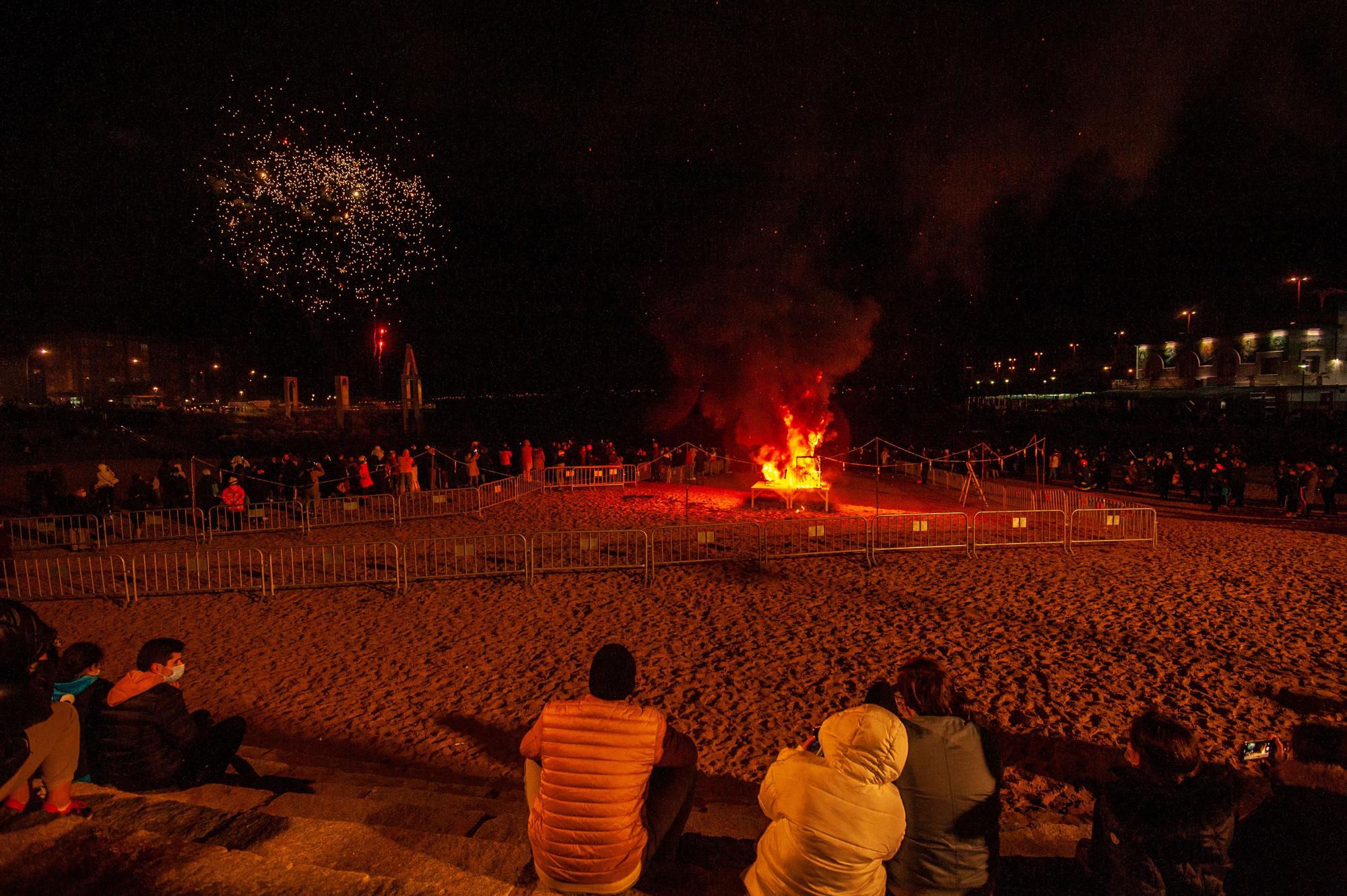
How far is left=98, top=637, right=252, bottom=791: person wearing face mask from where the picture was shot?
4211 mm

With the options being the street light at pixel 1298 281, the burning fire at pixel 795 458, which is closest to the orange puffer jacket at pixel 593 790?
the burning fire at pixel 795 458

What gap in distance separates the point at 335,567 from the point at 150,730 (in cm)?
800

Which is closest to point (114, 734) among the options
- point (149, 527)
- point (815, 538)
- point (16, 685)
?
point (16, 685)

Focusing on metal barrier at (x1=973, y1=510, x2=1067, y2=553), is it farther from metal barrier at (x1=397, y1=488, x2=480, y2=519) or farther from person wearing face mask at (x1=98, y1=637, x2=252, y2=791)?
person wearing face mask at (x1=98, y1=637, x2=252, y2=791)

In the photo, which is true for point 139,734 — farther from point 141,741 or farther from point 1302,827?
point 1302,827

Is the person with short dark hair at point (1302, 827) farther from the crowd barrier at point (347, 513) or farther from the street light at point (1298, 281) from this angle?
the street light at point (1298, 281)

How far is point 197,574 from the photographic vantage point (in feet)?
38.2

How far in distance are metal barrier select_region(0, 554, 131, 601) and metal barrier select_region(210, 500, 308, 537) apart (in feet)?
8.85

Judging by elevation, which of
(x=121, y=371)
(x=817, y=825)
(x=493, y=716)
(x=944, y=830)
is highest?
(x=121, y=371)

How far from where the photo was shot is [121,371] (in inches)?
3029

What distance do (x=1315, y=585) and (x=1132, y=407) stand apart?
5035cm

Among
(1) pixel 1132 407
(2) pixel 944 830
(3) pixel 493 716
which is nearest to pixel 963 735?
(2) pixel 944 830

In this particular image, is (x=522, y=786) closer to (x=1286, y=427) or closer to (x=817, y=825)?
(x=817, y=825)

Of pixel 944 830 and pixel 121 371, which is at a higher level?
pixel 121 371
